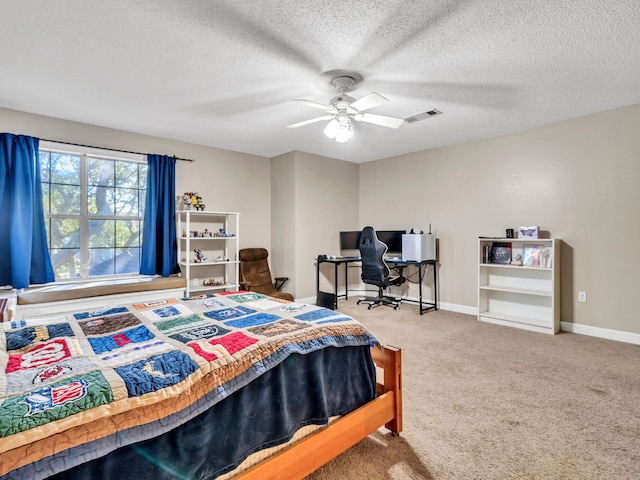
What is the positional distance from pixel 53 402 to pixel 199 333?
0.69 meters

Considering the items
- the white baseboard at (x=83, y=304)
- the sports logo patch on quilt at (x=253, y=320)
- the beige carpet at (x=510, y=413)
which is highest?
the sports logo patch on quilt at (x=253, y=320)

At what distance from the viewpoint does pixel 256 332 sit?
66.1 inches

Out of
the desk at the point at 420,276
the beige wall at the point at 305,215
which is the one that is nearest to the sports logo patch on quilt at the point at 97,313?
the beige wall at the point at 305,215

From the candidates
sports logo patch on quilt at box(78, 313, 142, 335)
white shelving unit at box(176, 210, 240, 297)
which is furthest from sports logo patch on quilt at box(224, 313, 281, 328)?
white shelving unit at box(176, 210, 240, 297)

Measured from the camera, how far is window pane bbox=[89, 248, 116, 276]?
4109mm

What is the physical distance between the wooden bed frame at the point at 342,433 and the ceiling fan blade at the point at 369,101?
1.81 metres

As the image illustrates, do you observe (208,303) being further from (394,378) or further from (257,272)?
(257,272)

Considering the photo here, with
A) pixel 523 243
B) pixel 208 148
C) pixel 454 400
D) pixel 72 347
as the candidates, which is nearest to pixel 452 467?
pixel 454 400

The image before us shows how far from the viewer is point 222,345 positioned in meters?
1.48

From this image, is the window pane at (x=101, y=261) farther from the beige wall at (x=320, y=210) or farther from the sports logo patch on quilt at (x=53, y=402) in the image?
the sports logo patch on quilt at (x=53, y=402)

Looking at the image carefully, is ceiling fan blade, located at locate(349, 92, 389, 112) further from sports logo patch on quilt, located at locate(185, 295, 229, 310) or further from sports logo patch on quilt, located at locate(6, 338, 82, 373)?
sports logo patch on quilt, located at locate(6, 338, 82, 373)

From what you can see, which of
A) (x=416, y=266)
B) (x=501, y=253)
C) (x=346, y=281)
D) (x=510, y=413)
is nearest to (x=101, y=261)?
(x=346, y=281)

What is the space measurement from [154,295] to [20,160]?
1.95 metres

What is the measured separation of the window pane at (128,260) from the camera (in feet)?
14.1
